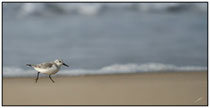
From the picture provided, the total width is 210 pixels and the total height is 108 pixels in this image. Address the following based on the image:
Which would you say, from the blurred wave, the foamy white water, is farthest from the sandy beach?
the blurred wave

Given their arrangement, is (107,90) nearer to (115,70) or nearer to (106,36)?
(115,70)

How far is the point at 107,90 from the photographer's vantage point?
287 centimetres

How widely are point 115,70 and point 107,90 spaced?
32cm

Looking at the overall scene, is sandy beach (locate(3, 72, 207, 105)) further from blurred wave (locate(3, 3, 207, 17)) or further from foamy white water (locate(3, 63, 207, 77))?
blurred wave (locate(3, 3, 207, 17))

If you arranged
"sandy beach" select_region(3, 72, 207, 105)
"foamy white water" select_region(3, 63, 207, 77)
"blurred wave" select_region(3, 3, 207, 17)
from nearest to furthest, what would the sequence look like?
1. "sandy beach" select_region(3, 72, 207, 105)
2. "foamy white water" select_region(3, 63, 207, 77)
3. "blurred wave" select_region(3, 3, 207, 17)

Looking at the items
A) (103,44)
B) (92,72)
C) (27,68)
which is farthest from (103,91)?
(27,68)

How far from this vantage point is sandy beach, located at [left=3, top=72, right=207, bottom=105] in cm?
276

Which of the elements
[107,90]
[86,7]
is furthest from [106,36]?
[107,90]

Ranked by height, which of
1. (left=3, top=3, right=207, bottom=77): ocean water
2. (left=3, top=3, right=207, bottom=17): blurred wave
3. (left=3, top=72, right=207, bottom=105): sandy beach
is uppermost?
(left=3, top=3, right=207, bottom=17): blurred wave

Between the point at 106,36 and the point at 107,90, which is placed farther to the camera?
the point at 106,36

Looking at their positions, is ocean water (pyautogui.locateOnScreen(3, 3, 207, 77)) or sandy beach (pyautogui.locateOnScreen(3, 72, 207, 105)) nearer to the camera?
sandy beach (pyautogui.locateOnScreen(3, 72, 207, 105))

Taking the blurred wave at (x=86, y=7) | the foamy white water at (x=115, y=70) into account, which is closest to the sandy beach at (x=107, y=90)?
the foamy white water at (x=115, y=70)

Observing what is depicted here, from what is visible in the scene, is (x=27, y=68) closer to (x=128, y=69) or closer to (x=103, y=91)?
(x=103, y=91)

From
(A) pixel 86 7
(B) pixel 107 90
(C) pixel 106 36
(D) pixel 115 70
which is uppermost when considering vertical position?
(A) pixel 86 7
